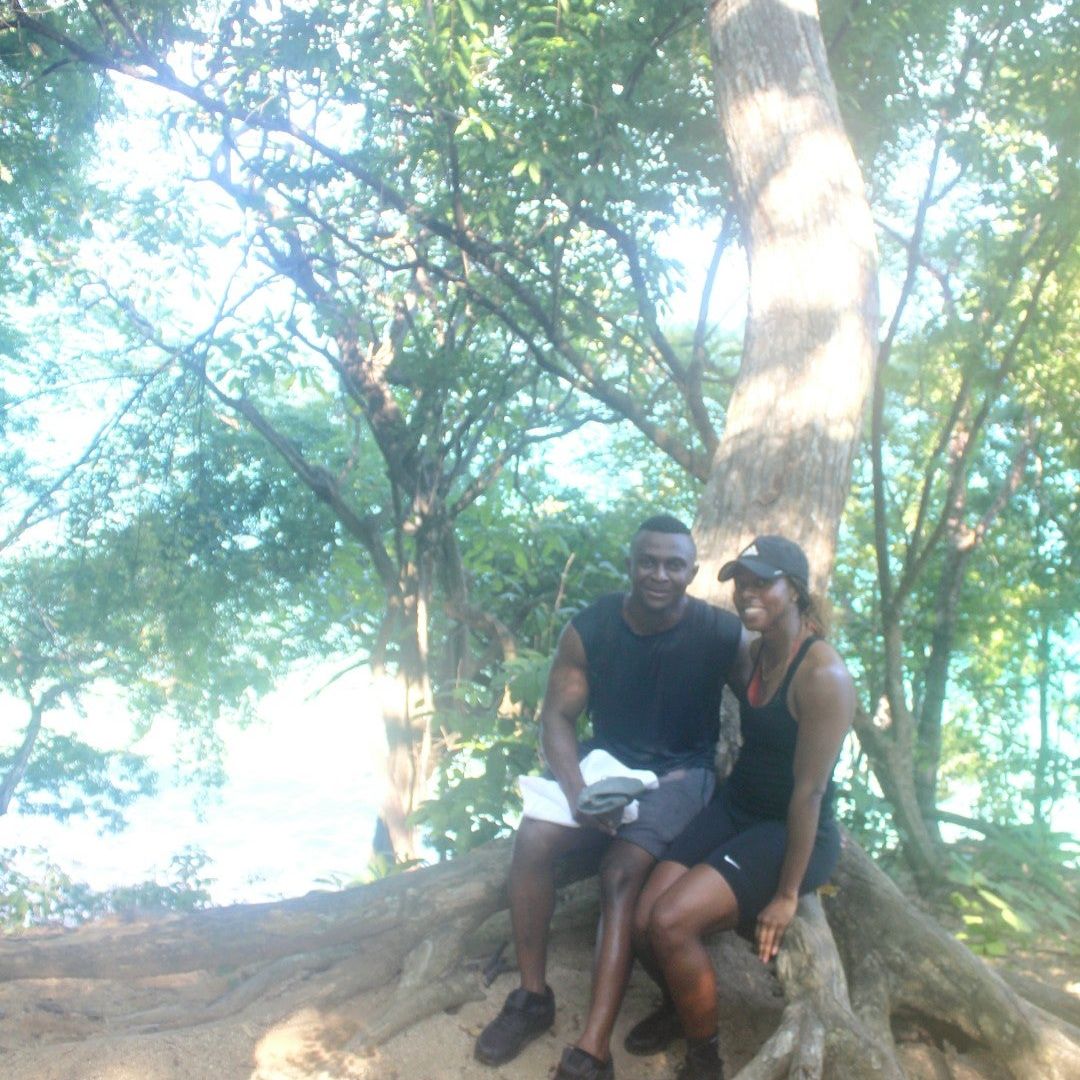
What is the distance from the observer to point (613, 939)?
3.57 meters

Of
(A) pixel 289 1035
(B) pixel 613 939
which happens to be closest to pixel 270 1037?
(A) pixel 289 1035

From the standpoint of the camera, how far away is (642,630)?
13.6 ft

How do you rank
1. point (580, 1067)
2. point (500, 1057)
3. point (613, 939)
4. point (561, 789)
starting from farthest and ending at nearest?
1. point (561, 789)
2. point (500, 1057)
3. point (613, 939)
4. point (580, 1067)

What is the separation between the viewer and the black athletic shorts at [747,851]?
363 cm

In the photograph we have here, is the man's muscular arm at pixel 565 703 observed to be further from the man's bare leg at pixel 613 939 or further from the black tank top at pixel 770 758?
the black tank top at pixel 770 758

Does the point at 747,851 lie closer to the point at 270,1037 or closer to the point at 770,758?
the point at 770,758

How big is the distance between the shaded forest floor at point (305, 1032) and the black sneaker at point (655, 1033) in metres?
0.03

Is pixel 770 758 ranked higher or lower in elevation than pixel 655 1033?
higher

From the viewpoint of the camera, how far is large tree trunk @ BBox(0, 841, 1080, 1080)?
12.1 ft

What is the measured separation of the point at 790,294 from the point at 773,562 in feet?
6.49

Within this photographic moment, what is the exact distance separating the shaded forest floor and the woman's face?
135cm

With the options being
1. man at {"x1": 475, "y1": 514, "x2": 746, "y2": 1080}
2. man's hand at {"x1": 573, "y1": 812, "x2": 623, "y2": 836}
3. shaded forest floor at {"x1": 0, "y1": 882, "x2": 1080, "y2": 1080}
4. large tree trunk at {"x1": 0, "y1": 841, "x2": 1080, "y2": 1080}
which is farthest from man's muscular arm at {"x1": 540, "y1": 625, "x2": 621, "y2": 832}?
shaded forest floor at {"x1": 0, "y1": 882, "x2": 1080, "y2": 1080}

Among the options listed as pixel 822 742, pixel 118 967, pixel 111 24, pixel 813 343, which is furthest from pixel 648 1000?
pixel 111 24

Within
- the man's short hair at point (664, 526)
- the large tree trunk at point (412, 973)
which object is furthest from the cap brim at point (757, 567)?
the large tree trunk at point (412, 973)
